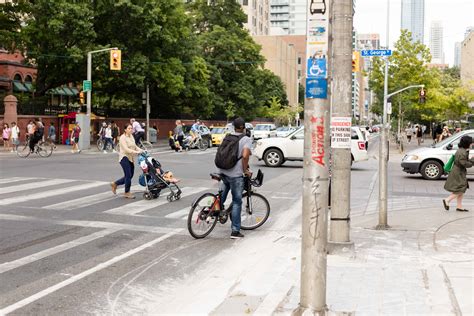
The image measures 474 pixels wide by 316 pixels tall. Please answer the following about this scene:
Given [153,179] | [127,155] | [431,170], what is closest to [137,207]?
[153,179]

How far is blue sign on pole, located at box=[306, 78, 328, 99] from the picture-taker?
4.68m

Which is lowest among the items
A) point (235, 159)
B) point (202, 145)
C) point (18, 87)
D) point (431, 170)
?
point (431, 170)

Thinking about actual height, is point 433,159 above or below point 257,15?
below

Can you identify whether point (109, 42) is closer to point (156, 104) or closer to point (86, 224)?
point (156, 104)

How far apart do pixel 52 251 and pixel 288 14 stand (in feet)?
647

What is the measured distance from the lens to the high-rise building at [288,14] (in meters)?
197

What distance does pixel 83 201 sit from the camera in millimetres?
12367

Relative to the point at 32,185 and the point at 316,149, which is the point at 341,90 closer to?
the point at 316,149

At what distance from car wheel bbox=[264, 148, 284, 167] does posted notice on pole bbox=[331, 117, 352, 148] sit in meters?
15.9

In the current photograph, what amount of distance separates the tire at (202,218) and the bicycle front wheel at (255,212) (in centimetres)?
81

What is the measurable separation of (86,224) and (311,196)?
19.9 ft

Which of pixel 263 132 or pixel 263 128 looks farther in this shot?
pixel 263 128

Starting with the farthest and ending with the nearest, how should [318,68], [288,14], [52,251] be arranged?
[288,14] → [52,251] → [318,68]

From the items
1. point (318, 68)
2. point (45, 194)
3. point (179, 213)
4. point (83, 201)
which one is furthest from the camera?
point (45, 194)
